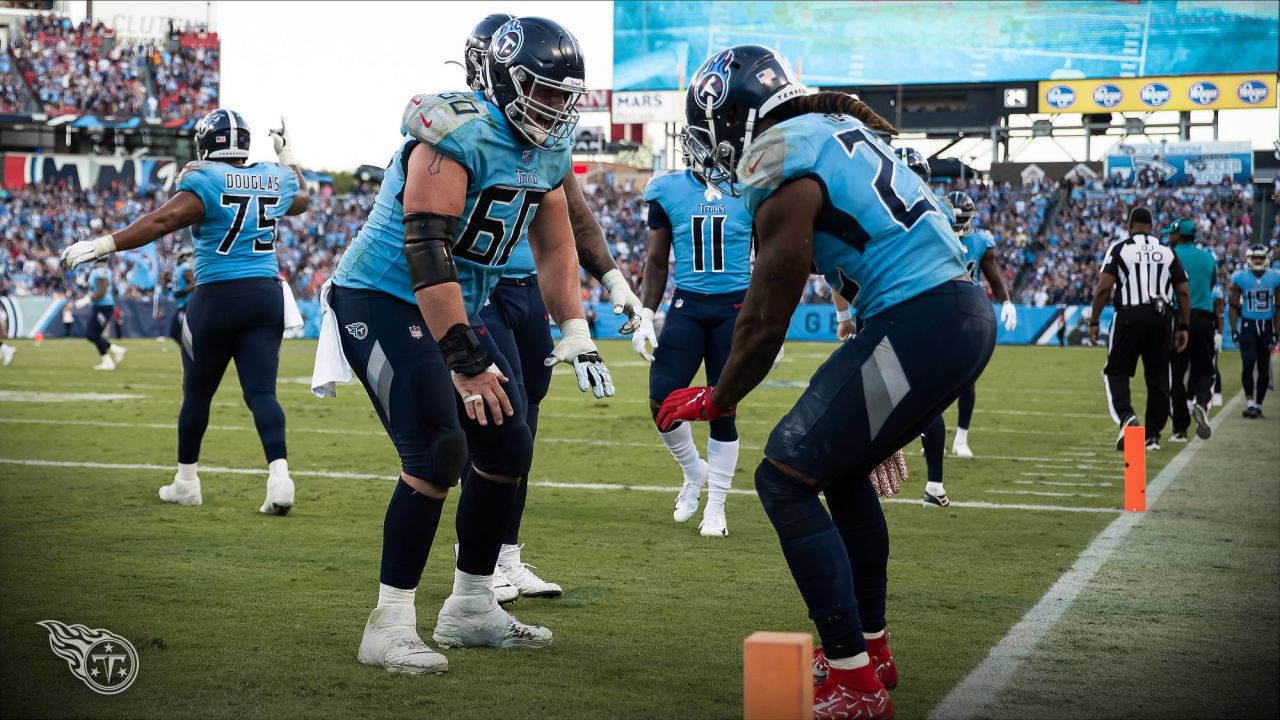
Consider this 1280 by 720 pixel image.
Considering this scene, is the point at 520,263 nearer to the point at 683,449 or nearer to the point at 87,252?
the point at 683,449

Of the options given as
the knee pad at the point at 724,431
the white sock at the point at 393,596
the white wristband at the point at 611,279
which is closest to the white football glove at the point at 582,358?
the white wristband at the point at 611,279

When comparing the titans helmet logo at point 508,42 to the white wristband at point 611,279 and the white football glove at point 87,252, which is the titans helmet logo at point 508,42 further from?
the white football glove at point 87,252

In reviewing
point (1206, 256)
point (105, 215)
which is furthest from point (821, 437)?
point (105, 215)

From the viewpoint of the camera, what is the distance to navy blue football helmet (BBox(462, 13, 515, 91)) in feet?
17.1

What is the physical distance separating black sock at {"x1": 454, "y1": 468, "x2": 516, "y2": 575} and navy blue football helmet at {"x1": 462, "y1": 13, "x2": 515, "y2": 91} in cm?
170

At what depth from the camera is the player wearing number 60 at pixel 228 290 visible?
7.04 m

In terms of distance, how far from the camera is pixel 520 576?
5184 mm

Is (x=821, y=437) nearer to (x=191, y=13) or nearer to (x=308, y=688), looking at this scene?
(x=308, y=688)

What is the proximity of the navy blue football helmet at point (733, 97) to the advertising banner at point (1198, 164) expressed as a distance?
33.7 m

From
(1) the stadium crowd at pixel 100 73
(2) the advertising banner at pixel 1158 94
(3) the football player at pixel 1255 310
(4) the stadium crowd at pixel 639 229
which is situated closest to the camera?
(3) the football player at pixel 1255 310

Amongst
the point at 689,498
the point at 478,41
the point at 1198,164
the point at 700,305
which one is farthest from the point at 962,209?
the point at 1198,164

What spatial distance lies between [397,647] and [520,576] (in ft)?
4.07

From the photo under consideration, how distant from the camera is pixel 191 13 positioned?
159 ft

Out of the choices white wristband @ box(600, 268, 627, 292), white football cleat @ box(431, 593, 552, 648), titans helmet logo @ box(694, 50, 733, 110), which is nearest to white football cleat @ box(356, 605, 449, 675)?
white football cleat @ box(431, 593, 552, 648)
